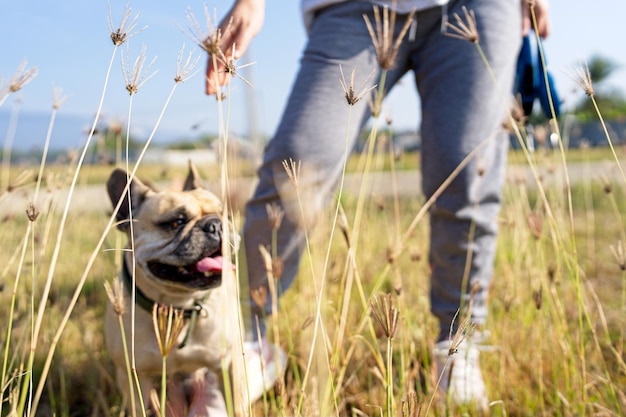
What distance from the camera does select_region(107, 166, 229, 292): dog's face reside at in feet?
4.21

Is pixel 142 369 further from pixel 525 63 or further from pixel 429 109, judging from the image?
pixel 525 63

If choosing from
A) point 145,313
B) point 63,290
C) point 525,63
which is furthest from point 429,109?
point 63,290

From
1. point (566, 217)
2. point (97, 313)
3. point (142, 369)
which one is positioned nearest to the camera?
point (142, 369)

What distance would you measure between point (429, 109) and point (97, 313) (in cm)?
148

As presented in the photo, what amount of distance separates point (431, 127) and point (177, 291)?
0.75m

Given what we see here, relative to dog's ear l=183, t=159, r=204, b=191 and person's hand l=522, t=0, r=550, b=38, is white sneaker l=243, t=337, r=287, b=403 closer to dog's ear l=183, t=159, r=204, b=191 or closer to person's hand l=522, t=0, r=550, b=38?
dog's ear l=183, t=159, r=204, b=191

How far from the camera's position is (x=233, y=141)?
5.23 ft

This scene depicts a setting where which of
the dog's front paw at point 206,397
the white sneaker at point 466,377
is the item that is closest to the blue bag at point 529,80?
the white sneaker at point 466,377

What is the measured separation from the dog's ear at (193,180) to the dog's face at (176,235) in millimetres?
129

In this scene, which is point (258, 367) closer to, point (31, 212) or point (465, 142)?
point (465, 142)

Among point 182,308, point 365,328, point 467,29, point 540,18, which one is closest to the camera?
point 467,29

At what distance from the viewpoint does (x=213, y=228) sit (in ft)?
4.17

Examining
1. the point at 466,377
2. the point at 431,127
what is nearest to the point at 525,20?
the point at 431,127

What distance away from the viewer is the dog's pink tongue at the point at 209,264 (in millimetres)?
1259
